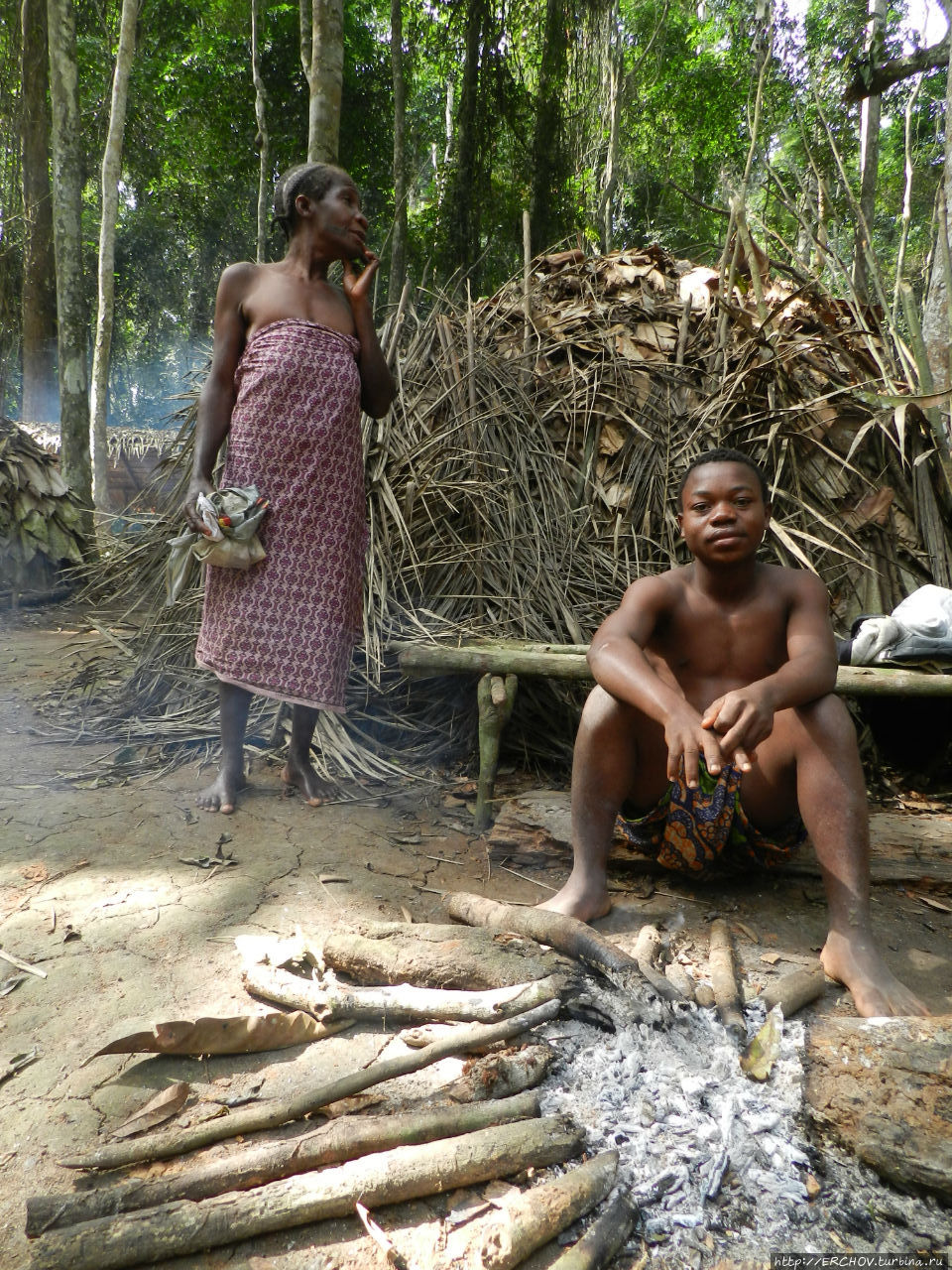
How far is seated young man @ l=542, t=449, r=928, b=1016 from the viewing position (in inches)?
63.9

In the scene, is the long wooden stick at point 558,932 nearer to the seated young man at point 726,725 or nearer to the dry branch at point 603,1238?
the seated young man at point 726,725

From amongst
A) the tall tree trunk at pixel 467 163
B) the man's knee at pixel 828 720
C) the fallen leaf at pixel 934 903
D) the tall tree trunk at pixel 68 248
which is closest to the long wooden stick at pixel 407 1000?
the man's knee at pixel 828 720

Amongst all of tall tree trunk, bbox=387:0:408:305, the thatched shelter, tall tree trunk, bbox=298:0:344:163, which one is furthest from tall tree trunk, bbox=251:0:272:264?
the thatched shelter

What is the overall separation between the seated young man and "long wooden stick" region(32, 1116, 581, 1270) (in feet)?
2.30

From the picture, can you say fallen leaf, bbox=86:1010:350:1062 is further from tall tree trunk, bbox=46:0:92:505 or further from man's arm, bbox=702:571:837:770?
tall tree trunk, bbox=46:0:92:505

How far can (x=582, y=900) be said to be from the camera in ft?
5.98

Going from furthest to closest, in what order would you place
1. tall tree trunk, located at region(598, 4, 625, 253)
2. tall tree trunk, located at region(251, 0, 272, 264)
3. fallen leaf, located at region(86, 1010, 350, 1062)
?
1. tall tree trunk, located at region(598, 4, 625, 253)
2. tall tree trunk, located at region(251, 0, 272, 264)
3. fallen leaf, located at region(86, 1010, 350, 1062)

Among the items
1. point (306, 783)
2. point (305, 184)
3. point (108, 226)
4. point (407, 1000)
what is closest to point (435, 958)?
point (407, 1000)

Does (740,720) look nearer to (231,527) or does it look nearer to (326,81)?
(231,527)

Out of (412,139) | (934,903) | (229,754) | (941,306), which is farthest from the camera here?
(412,139)

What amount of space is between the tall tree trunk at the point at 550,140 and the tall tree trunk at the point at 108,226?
15.0 ft

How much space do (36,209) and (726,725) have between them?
1008 cm

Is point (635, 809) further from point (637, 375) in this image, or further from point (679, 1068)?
point (637, 375)

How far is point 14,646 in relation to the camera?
4383 millimetres
